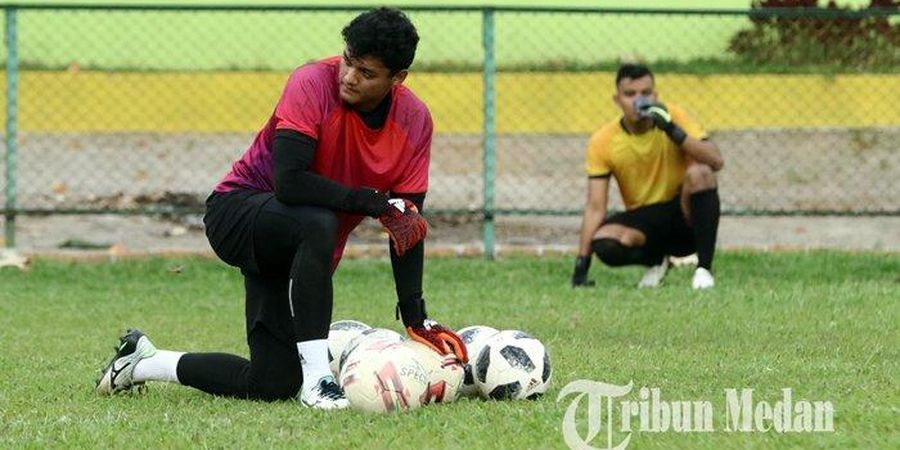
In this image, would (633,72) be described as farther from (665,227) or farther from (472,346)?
(472,346)

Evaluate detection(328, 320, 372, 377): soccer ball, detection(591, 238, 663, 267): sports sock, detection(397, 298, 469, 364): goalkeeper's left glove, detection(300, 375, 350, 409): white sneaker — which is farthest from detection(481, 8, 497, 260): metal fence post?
detection(300, 375, 350, 409): white sneaker

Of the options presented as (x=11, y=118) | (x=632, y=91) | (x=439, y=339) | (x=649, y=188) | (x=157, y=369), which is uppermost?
(x=632, y=91)

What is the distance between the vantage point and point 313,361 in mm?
7309

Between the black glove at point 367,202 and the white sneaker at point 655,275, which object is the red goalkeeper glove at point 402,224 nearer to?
the black glove at point 367,202

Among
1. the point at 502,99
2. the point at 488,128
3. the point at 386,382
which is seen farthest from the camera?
the point at 502,99

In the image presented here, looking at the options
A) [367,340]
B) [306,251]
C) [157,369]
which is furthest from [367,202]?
[157,369]

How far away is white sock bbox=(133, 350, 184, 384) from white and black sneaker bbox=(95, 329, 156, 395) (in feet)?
0.07

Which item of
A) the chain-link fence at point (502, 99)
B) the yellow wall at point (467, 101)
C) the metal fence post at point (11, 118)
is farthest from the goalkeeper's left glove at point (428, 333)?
the yellow wall at point (467, 101)

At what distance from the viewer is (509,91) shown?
1805 centimetres

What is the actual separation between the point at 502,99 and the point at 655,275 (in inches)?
212

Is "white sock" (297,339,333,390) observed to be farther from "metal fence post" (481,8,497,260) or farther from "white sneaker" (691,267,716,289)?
"metal fence post" (481,8,497,260)

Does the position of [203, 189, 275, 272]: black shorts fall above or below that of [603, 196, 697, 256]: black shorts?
above

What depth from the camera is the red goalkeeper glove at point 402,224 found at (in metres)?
7.25

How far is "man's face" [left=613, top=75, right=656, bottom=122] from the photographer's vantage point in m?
12.6
